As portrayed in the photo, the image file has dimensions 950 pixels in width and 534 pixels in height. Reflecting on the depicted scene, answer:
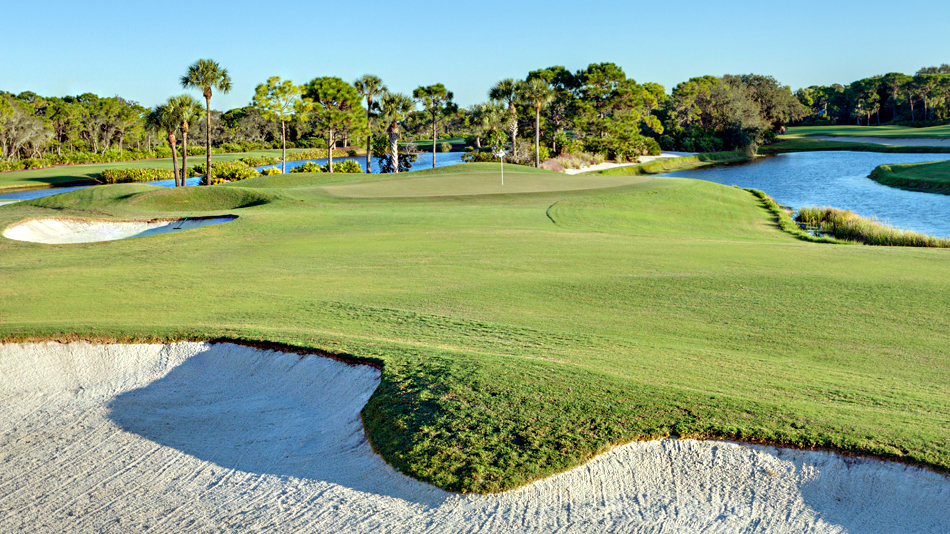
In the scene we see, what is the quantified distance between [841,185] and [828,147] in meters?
44.6

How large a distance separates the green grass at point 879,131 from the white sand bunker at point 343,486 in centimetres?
10085

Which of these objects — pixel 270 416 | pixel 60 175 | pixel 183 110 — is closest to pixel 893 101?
pixel 183 110

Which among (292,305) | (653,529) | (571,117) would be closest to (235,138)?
(571,117)

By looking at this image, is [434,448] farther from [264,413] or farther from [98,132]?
[98,132]

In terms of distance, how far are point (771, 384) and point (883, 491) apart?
2.13 meters

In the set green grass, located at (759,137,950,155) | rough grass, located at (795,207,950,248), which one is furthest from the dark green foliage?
green grass, located at (759,137,950,155)

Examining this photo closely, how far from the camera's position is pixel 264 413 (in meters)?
8.02

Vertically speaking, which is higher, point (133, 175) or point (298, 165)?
point (298, 165)

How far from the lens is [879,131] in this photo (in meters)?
103

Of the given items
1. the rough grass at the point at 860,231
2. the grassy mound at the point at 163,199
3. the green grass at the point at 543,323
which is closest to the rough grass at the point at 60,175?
the grassy mound at the point at 163,199

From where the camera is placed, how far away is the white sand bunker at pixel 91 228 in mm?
21578

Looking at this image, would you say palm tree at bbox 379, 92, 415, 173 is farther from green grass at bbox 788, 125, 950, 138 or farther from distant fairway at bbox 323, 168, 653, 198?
green grass at bbox 788, 125, 950, 138

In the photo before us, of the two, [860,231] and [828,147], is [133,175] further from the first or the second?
[828,147]

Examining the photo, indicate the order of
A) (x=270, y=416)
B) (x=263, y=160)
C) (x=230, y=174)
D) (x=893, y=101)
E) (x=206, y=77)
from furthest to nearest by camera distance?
(x=893, y=101) → (x=263, y=160) → (x=230, y=174) → (x=206, y=77) → (x=270, y=416)
